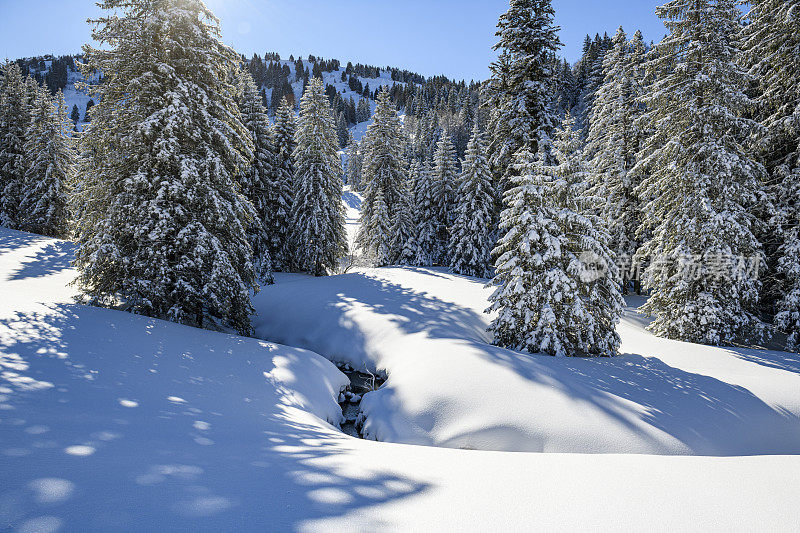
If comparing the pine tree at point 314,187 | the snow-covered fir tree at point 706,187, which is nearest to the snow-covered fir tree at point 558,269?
the snow-covered fir tree at point 706,187

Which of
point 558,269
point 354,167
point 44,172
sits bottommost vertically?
point 558,269

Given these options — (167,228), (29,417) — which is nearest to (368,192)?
(167,228)

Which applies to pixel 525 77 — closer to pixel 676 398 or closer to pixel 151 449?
pixel 676 398

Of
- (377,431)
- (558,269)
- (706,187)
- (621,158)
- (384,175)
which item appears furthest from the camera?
(384,175)

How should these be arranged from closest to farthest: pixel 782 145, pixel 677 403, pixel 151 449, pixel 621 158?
1. pixel 151 449
2. pixel 677 403
3. pixel 782 145
4. pixel 621 158

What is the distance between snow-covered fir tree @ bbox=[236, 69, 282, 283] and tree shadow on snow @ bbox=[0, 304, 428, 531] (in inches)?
643

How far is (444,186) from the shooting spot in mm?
29953

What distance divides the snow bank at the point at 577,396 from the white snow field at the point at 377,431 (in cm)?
5

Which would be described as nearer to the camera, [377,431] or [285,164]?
[377,431]

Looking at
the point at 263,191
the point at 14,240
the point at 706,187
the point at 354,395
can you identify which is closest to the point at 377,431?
the point at 354,395

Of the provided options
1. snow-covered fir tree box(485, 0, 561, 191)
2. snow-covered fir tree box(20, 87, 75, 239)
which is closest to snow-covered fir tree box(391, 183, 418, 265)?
snow-covered fir tree box(485, 0, 561, 191)

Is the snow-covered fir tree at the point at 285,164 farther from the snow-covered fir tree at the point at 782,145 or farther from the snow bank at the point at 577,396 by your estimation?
the snow-covered fir tree at the point at 782,145

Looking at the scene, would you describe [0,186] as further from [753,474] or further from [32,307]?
[753,474]

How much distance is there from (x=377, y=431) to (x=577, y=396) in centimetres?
430
